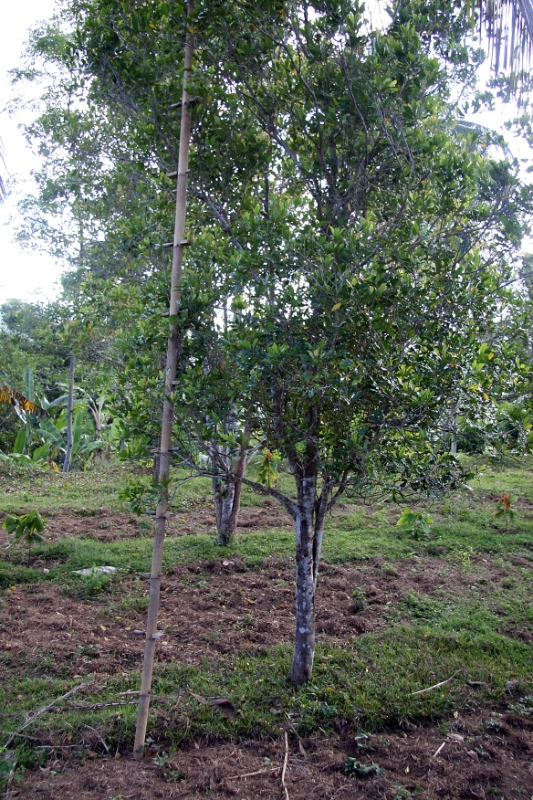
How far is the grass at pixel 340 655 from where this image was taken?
3410 millimetres

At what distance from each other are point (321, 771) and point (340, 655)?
3.59 feet

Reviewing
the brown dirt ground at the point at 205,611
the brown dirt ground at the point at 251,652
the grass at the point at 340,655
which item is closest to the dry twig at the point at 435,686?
the grass at the point at 340,655

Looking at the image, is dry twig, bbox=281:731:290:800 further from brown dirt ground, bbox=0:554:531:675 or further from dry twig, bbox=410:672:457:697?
brown dirt ground, bbox=0:554:531:675

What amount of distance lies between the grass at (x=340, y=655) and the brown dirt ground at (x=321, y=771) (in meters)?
0.14

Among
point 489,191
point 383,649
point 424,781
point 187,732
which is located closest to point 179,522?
point 383,649

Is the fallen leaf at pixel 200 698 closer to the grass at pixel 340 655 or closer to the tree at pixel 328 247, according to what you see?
the grass at pixel 340 655

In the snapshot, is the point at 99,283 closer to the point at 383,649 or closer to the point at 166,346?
the point at 166,346

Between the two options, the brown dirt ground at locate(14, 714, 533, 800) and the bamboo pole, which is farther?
the bamboo pole

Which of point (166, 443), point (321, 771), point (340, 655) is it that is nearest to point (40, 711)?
point (321, 771)

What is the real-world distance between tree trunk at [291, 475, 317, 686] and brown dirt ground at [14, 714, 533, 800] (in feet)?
1.65

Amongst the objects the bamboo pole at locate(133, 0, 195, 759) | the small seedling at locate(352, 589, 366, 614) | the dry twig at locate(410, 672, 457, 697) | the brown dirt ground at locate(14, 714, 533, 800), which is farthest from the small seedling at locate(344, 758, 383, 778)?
the small seedling at locate(352, 589, 366, 614)

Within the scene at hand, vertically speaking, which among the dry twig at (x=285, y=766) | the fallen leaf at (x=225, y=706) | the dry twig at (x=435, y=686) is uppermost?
the dry twig at (x=435, y=686)

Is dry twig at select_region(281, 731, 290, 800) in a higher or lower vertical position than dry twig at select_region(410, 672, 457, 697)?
lower

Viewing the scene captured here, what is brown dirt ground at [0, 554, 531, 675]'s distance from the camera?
13.7 feet
